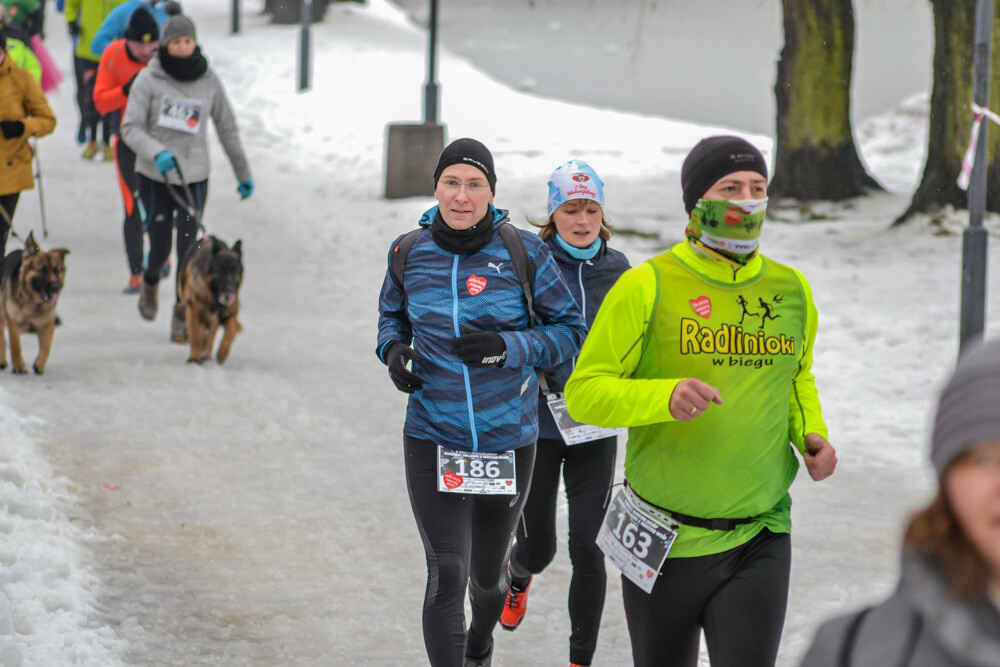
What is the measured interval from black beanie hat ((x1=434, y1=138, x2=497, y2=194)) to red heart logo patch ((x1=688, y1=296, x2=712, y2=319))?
1.14 m

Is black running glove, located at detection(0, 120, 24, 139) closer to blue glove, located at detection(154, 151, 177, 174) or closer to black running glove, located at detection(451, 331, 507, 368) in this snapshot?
blue glove, located at detection(154, 151, 177, 174)

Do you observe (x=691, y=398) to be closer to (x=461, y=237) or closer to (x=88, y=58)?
(x=461, y=237)

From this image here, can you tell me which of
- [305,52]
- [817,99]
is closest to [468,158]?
[817,99]

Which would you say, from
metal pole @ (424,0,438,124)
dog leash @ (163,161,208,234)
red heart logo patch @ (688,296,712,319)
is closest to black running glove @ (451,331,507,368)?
red heart logo patch @ (688,296,712,319)

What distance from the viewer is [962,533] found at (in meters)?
1.64

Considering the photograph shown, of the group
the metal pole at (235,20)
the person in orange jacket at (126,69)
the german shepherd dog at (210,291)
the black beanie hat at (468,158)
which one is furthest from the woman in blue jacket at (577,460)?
the metal pole at (235,20)

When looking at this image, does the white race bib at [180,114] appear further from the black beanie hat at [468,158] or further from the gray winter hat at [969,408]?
the gray winter hat at [969,408]

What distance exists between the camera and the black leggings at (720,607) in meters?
3.38

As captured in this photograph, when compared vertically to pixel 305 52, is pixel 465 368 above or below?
above

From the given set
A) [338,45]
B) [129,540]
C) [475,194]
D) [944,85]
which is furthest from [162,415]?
[338,45]

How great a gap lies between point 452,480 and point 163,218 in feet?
20.0

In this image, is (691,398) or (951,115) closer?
(691,398)

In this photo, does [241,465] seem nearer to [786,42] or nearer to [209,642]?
[209,642]

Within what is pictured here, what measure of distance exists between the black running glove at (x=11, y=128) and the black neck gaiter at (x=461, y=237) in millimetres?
4702
